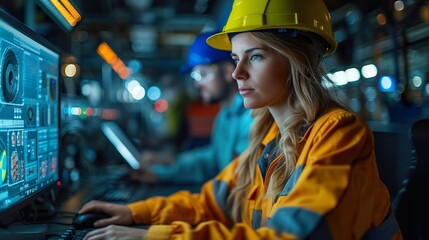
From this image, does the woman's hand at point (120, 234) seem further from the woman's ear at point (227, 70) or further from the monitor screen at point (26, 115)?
the woman's ear at point (227, 70)

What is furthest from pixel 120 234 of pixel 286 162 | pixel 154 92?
pixel 154 92

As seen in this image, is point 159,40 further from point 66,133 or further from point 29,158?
point 29,158

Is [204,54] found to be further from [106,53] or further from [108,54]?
[108,54]

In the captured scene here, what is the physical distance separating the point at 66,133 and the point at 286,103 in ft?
5.48

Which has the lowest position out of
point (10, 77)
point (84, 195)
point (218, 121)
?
point (84, 195)

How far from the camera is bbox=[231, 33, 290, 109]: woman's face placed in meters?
1.53

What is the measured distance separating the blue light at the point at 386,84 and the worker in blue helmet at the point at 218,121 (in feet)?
4.13

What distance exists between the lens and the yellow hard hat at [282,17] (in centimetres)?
151

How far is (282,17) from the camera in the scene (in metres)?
→ 1.52

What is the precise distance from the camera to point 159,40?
443 inches

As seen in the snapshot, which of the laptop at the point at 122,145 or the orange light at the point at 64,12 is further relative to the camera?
the laptop at the point at 122,145

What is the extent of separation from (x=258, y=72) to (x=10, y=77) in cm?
73

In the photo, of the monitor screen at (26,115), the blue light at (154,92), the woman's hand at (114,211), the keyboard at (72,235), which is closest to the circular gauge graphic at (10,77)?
the monitor screen at (26,115)

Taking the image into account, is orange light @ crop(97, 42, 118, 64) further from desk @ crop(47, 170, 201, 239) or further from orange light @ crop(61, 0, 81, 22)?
orange light @ crop(61, 0, 81, 22)
